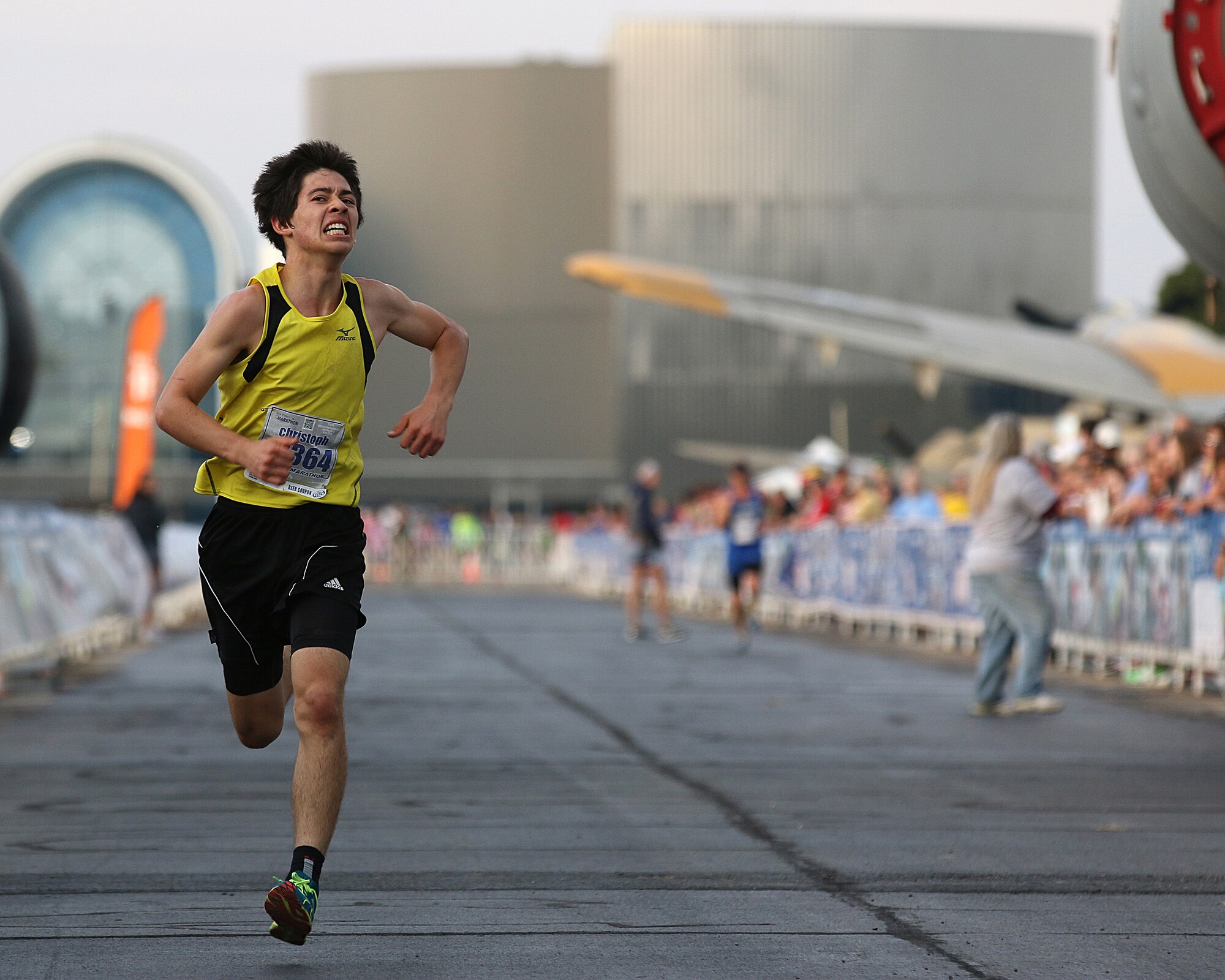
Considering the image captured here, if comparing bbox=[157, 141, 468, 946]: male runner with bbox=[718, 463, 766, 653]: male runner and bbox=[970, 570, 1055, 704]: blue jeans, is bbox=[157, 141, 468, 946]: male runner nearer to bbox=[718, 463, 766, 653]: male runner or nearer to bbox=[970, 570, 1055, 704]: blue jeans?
bbox=[970, 570, 1055, 704]: blue jeans

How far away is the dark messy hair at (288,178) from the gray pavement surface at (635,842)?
1.88m

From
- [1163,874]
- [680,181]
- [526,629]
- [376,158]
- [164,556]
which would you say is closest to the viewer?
[1163,874]

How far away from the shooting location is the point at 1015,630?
11.9m

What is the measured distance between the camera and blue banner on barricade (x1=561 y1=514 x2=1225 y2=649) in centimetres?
1338

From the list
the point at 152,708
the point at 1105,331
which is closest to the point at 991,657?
the point at 152,708

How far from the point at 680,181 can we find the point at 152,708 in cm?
5382

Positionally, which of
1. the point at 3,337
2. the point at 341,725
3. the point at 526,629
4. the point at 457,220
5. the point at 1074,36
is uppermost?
the point at 1074,36

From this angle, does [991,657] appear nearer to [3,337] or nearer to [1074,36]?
[3,337]

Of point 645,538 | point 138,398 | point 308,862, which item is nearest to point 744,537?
point 645,538

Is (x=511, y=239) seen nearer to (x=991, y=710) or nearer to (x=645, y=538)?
(x=645, y=538)

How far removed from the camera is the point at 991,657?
→ 38.8ft

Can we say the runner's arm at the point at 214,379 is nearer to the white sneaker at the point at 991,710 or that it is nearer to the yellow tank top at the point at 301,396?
the yellow tank top at the point at 301,396

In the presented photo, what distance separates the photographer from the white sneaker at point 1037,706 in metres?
11.5

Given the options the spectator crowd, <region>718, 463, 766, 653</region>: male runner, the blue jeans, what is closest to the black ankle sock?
the blue jeans
